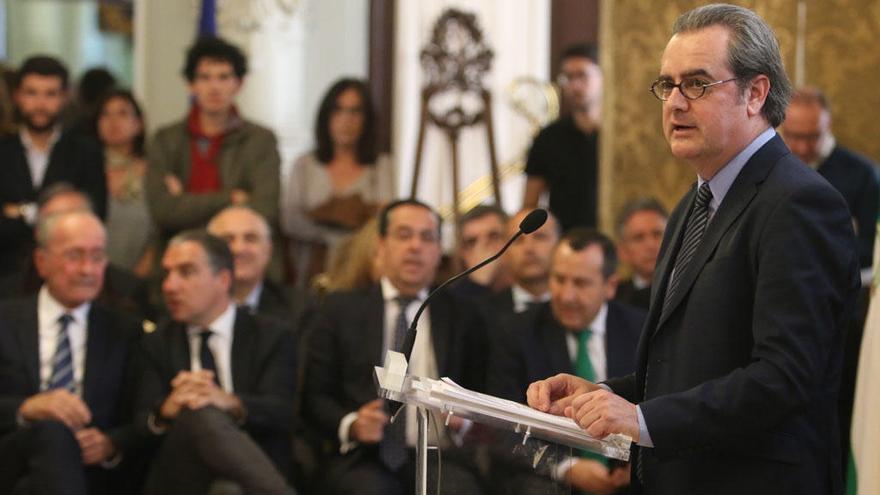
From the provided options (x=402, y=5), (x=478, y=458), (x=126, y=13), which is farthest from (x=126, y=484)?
(x=126, y=13)

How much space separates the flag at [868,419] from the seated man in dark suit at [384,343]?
150cm

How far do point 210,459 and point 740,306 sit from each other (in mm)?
2544

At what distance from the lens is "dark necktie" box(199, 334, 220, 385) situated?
523cm

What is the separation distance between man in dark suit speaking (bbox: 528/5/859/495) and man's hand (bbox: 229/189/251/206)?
12.9ft

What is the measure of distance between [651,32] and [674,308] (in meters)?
4.34

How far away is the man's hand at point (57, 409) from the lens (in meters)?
4.85

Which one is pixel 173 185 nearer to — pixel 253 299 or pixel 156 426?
pixel 253 299

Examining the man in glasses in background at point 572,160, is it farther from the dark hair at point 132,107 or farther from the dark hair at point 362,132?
the dark hair at point 132,107

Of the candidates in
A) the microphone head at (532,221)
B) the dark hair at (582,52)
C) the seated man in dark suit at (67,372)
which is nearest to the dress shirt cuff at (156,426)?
the seated man in dark suit at (67,372)

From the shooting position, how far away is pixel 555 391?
108 inches

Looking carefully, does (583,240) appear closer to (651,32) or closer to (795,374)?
(651,32)

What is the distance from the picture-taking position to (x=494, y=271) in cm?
658

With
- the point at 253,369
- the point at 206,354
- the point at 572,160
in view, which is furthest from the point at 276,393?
the point at 572,160

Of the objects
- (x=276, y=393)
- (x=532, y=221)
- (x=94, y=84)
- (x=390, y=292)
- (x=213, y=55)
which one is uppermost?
(x=213, y=55)
